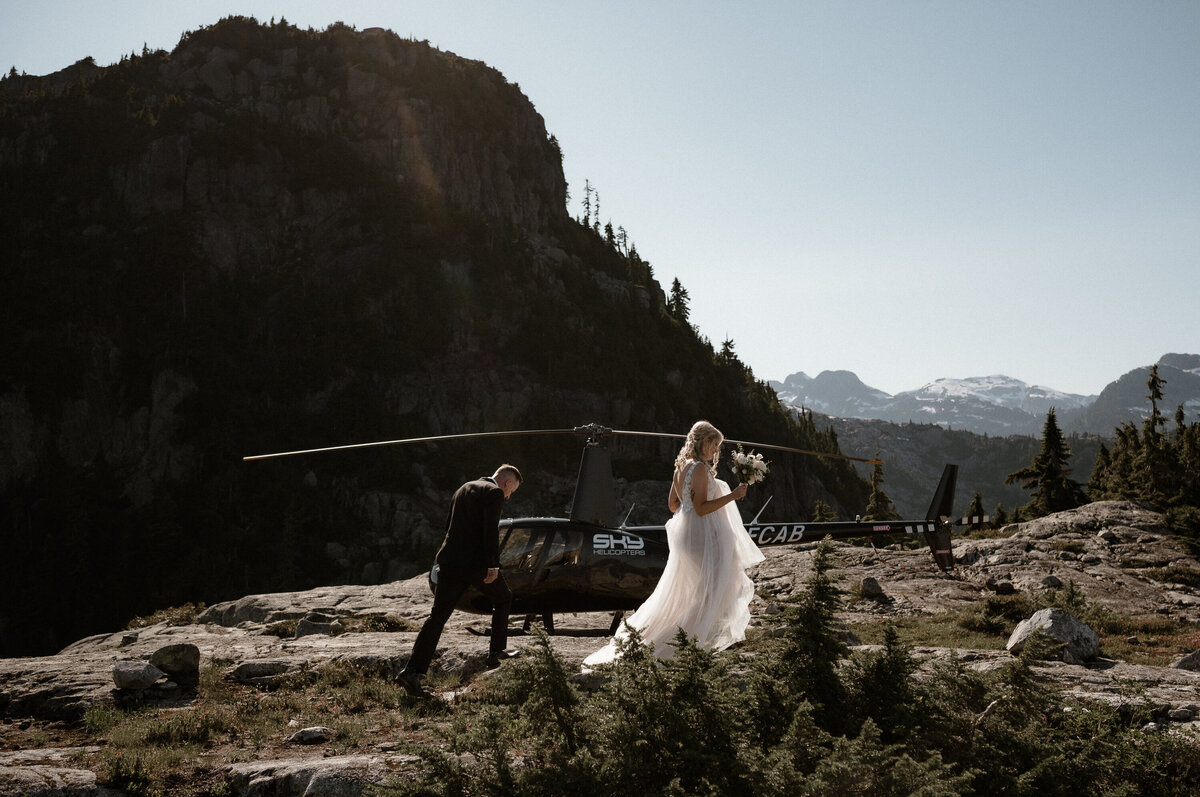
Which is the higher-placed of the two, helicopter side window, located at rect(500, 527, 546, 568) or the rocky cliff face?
the rocky cliff face

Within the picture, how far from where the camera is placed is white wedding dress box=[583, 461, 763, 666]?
24.6 feet

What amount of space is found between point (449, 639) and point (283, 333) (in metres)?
120

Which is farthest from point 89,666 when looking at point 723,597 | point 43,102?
point 43,102

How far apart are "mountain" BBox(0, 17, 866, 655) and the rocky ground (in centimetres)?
7595

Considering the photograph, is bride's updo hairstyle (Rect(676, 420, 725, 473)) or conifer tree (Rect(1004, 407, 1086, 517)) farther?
conifer tree (Rect(1004, 407, 1086, 517))

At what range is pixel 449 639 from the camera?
10.6 meters

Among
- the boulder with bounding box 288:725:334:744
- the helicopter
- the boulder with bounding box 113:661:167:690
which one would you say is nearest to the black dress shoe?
the boulder with bounding box 288:725:334:744

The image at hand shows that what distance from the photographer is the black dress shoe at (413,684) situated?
299 inches

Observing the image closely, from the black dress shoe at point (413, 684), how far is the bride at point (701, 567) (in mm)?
1588

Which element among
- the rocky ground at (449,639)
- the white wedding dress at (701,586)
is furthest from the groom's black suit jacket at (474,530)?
the white wedding dress at (701,586)

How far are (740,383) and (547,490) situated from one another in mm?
50875

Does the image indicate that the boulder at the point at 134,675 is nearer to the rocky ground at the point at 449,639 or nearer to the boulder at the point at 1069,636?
Answer: the rocky ground at the point at 449,639

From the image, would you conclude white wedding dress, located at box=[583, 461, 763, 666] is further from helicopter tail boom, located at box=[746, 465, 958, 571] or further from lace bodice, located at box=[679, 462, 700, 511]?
helicopter tail boom, located at box=[746, 465, 958, 571]

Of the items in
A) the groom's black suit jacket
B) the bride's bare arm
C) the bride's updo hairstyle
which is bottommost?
the groom's black suit jacket
